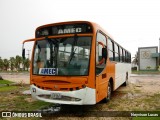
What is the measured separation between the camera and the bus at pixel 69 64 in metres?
7.29

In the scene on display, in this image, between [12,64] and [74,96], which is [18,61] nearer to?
[12,64]

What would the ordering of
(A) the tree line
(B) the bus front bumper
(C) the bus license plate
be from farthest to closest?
(A) the tree line, (C) the bus license plate, (B) the bus front bumper

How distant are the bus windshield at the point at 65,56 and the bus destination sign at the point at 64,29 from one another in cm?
24

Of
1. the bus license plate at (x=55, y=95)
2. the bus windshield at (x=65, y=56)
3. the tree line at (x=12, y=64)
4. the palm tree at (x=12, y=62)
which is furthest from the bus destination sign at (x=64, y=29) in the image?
the palm tree at (x=12, y=62)

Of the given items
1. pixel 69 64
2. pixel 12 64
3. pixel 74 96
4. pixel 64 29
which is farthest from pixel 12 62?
pixel 74 96

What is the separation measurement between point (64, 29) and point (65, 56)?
1.05 metres

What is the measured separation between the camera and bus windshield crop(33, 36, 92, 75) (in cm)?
744

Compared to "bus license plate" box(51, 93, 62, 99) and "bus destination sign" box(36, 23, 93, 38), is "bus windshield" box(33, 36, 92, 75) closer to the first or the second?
"bus destination sign" box(36, 23, 93, 38)

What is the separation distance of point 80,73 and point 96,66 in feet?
2.14

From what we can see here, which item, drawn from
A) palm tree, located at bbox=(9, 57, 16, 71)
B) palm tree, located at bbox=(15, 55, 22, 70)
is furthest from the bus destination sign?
palm tree, located at bbox=(9, 57, 16, 71)

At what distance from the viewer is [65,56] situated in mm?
7613

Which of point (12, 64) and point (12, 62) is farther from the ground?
point (12, 62)

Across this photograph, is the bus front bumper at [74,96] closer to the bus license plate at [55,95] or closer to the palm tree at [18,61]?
the bus license plate at [55,95]

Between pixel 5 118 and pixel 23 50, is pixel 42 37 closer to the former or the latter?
pixel 23 50
